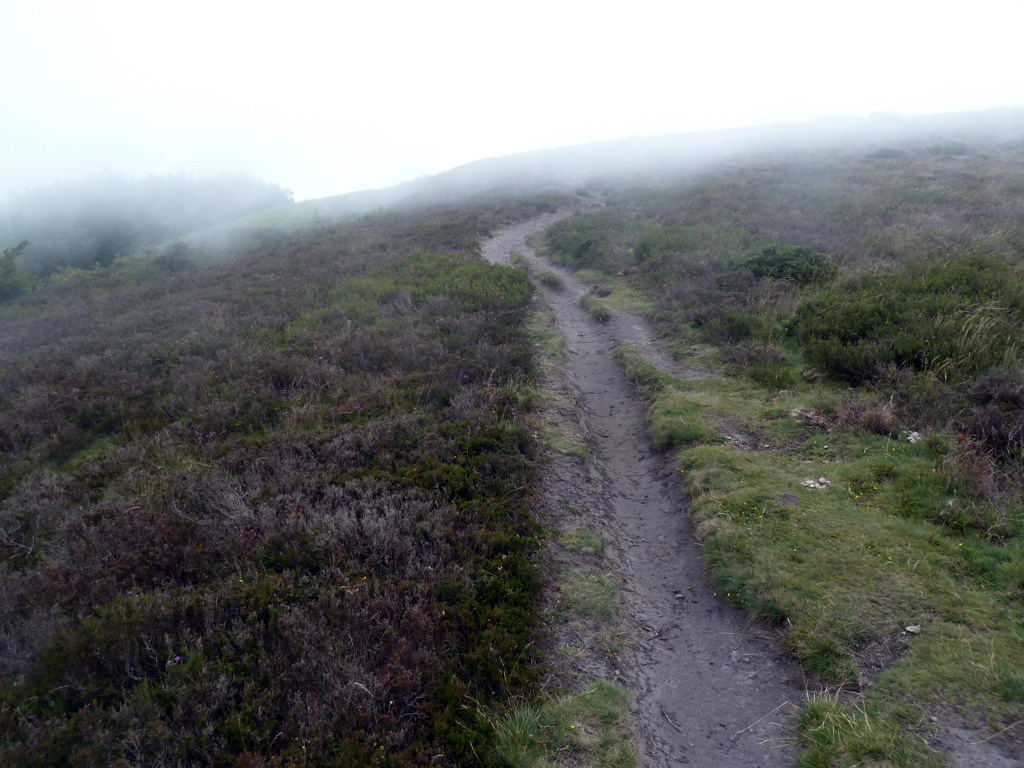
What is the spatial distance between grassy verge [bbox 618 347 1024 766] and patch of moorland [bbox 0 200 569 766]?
7.81 ft

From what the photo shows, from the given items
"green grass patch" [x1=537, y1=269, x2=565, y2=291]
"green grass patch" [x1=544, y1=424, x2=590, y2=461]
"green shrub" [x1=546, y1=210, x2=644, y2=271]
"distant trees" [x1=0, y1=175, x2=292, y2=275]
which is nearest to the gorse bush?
"green grass patch" [x1=544, y1=424, x2=590, y2=461]

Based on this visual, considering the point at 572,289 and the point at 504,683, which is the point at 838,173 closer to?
the point at 572,289

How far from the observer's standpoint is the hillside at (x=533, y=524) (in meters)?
3.69

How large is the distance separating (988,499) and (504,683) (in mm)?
5506

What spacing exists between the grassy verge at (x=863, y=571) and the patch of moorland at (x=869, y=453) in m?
0.02

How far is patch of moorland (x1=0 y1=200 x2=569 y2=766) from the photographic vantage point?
356cm

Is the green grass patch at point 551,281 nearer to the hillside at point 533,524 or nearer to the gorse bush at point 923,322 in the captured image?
the hillside at point 533,524

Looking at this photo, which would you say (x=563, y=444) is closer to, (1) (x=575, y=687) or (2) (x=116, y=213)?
(1) (x=575, y=687)

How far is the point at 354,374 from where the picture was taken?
396 inches

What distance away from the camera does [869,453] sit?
21.8ft

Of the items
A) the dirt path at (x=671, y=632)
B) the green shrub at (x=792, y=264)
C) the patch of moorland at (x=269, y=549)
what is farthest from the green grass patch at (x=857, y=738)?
the green shrub at (x=792, y=264)

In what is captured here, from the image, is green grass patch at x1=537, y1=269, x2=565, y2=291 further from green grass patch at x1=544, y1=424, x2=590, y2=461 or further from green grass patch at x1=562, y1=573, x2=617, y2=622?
green grass patch at x1=562, y1=573, x2=617, y2=622

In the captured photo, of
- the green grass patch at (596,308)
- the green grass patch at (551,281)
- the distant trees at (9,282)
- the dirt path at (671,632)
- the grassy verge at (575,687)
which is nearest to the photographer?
the grassy verge at (575,687)

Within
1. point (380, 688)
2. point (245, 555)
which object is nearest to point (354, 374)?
point (245, 555)
